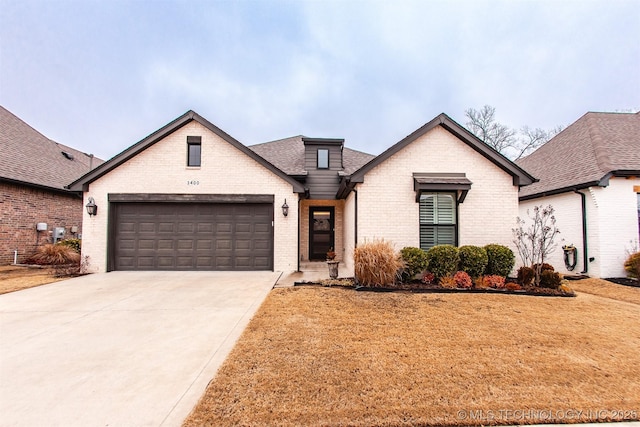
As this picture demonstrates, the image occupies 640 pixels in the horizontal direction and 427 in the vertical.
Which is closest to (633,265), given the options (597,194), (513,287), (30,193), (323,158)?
(597,194)

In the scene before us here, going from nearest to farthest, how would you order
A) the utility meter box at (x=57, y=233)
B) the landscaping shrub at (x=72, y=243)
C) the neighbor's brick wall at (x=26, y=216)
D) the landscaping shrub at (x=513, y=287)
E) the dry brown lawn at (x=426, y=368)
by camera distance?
the dry brown lawn at (x=426, y=368) < the landscaping shrub at (x=513, y=287) < the neighbor's brick wall at (x=26, y=216) < the landscaping shrub at (x=72, y=243) < the utility meter box at (x=57, y=233)

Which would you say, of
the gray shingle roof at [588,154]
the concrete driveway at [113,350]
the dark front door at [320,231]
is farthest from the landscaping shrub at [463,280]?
the dark front door at [320,231]

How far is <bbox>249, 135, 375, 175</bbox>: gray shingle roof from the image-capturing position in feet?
42.7

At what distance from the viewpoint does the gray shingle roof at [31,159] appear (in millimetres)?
11398

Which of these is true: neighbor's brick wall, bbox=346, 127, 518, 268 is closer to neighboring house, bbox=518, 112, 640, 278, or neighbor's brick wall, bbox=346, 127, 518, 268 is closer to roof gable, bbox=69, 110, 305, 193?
neighboring house, bbox=518, 112, 640, 278

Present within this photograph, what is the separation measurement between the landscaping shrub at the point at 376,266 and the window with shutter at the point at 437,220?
6.07 feet

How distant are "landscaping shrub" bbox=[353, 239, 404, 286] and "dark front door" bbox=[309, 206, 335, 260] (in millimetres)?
5955

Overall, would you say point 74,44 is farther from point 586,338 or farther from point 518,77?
point 518,77

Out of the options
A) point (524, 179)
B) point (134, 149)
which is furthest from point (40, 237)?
point (524, 179)

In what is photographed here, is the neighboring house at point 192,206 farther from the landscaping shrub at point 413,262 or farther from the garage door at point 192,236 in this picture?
the landscaping shrub at point 413,262

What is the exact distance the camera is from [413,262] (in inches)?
290

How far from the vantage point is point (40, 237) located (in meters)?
11.8

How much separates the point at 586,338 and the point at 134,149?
41.7 ft

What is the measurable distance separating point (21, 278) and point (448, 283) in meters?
12.6
